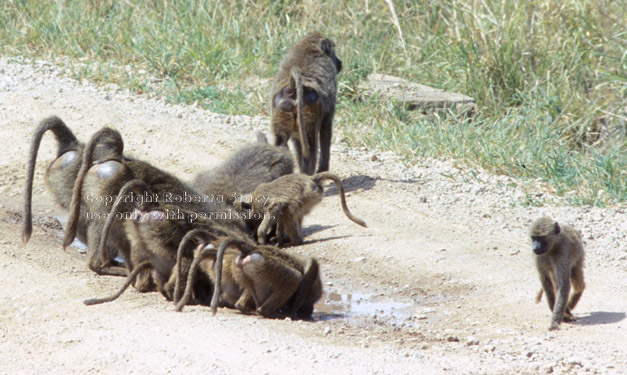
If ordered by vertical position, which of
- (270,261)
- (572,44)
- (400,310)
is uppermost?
(572,44)

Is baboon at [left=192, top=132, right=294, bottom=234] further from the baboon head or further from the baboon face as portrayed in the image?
the baboon head

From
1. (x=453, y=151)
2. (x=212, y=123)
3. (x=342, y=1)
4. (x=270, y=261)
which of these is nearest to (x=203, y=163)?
(x=212, y=123)

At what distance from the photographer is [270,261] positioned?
189 inches

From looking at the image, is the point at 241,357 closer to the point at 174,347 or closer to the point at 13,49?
the point at 174,347

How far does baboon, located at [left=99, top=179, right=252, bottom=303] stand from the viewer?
5.09 metres

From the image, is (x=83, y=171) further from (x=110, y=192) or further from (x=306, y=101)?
(x=306, y=101)

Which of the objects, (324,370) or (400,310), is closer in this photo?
(324,370)

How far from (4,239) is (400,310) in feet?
9.32

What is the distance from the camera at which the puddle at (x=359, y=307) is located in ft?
16.9

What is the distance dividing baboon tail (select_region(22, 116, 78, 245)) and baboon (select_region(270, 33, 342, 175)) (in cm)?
209

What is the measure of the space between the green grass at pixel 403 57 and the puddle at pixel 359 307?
9.28 ft

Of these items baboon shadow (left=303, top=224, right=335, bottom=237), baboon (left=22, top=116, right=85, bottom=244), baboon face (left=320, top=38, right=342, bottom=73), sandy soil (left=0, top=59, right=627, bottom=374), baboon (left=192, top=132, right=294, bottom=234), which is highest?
baboon face (left=320, top=38, right=342, bottom=73)

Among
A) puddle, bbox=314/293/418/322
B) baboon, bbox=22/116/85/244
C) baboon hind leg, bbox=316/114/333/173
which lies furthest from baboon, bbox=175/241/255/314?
baboon hind leg, bbox=316/114/333/173

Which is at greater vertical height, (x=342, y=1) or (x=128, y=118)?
(x=342, y=1)
